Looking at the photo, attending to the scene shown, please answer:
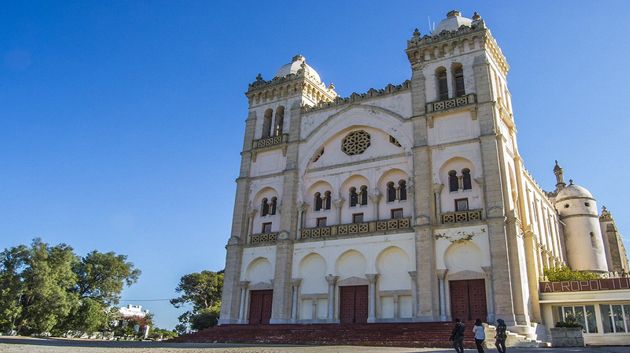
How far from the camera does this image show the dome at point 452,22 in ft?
106

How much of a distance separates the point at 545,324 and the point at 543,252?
25.3 ft

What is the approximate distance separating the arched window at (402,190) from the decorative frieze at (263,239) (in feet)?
27.8

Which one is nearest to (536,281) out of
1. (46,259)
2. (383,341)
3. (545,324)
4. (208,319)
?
(545,324)

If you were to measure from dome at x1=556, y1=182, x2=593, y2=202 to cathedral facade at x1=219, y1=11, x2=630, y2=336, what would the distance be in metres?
7.67

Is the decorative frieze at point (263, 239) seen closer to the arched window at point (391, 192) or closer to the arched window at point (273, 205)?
the arched window at point (273, 205)

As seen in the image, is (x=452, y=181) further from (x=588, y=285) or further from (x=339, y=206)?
(x=588, y=285)

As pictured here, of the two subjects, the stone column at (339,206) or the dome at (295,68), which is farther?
the dome at (295,68)

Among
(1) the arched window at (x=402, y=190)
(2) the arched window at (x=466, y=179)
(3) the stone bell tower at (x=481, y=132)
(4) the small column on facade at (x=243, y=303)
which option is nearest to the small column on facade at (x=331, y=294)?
(3) the stone bell tower at (x=481, y=132)

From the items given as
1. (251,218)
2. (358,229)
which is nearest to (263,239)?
(251,218)

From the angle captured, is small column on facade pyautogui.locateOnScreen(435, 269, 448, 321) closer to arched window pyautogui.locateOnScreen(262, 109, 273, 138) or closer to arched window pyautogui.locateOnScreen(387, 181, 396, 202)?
arched window pyautogui.locateOnScreen(387, 181, 396, 202)

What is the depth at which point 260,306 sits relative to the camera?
1228 inches

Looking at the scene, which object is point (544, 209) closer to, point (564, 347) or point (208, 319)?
point (564, 347)

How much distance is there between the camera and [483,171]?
2648 centimetres

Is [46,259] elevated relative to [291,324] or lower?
elevated
